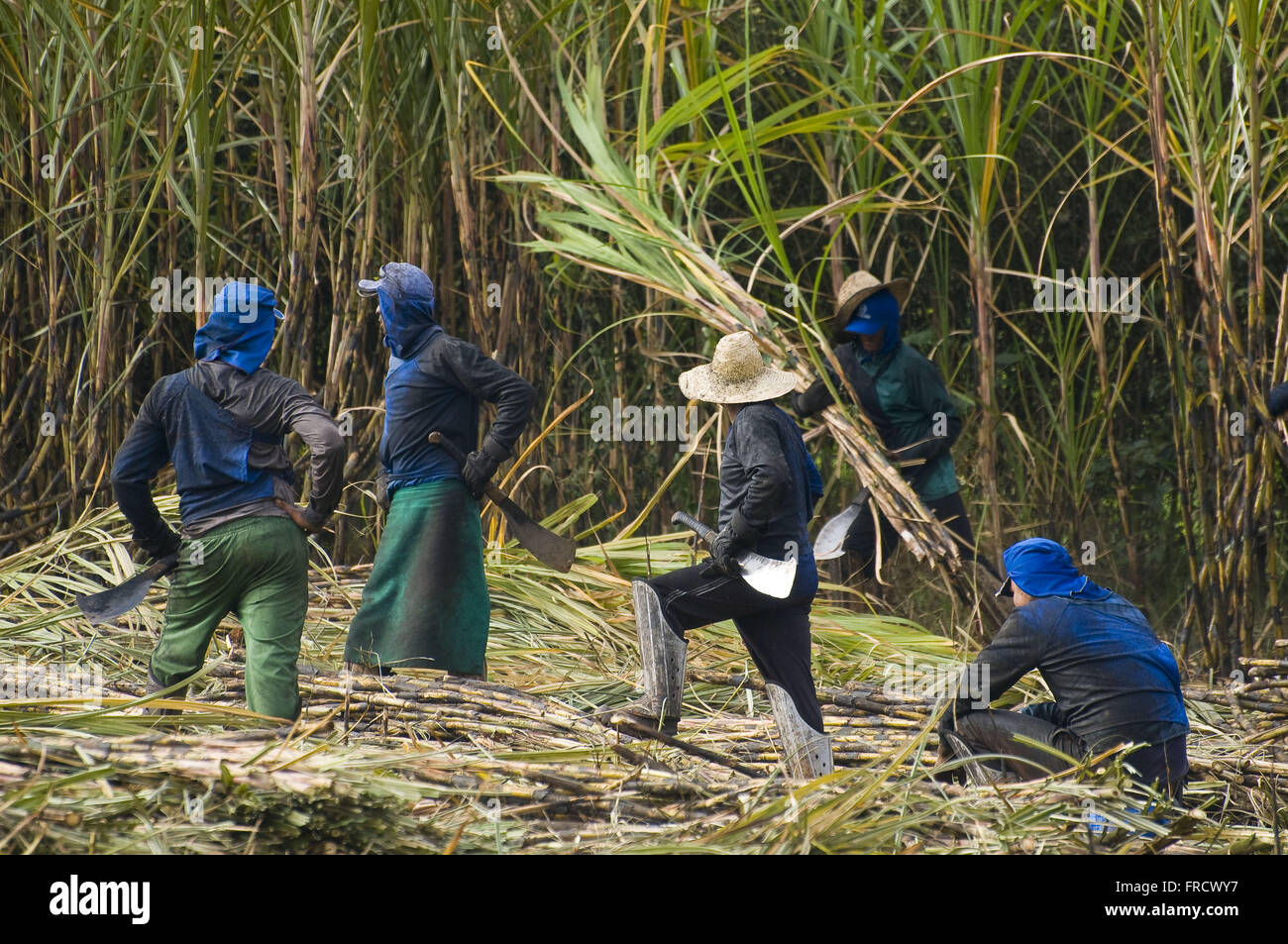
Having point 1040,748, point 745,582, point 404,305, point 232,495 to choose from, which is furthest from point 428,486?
point 1040,748

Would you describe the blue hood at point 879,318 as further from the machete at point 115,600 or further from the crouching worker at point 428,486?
the machete at point 115,600

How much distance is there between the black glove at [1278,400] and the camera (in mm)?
4305

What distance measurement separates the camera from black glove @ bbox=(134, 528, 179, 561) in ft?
12.2

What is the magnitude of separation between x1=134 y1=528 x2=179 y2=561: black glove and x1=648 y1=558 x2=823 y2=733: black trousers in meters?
1.25

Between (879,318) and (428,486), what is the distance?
1.79 meters

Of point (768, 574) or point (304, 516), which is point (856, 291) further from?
point (304, 516)

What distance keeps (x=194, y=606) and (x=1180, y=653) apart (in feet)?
10.3

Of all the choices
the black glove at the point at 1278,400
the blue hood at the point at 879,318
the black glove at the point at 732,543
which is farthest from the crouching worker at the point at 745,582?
the black glove at the point at 1278,400

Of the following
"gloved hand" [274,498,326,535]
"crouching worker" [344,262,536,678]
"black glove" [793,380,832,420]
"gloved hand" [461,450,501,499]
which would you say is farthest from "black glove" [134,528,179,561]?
"black glove" [793,380,832,420]

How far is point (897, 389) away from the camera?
5.18 metres

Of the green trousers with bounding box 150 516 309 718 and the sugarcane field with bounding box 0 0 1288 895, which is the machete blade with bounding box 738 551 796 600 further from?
the green trousers with bounding box 150 516 309 718

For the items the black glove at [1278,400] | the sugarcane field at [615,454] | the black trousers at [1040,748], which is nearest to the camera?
the sugarcane field at [615,454]

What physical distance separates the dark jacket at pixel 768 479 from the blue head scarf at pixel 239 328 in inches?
49.2

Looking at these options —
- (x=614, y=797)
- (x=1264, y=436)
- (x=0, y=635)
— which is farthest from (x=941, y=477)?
(x=0, y=635)
